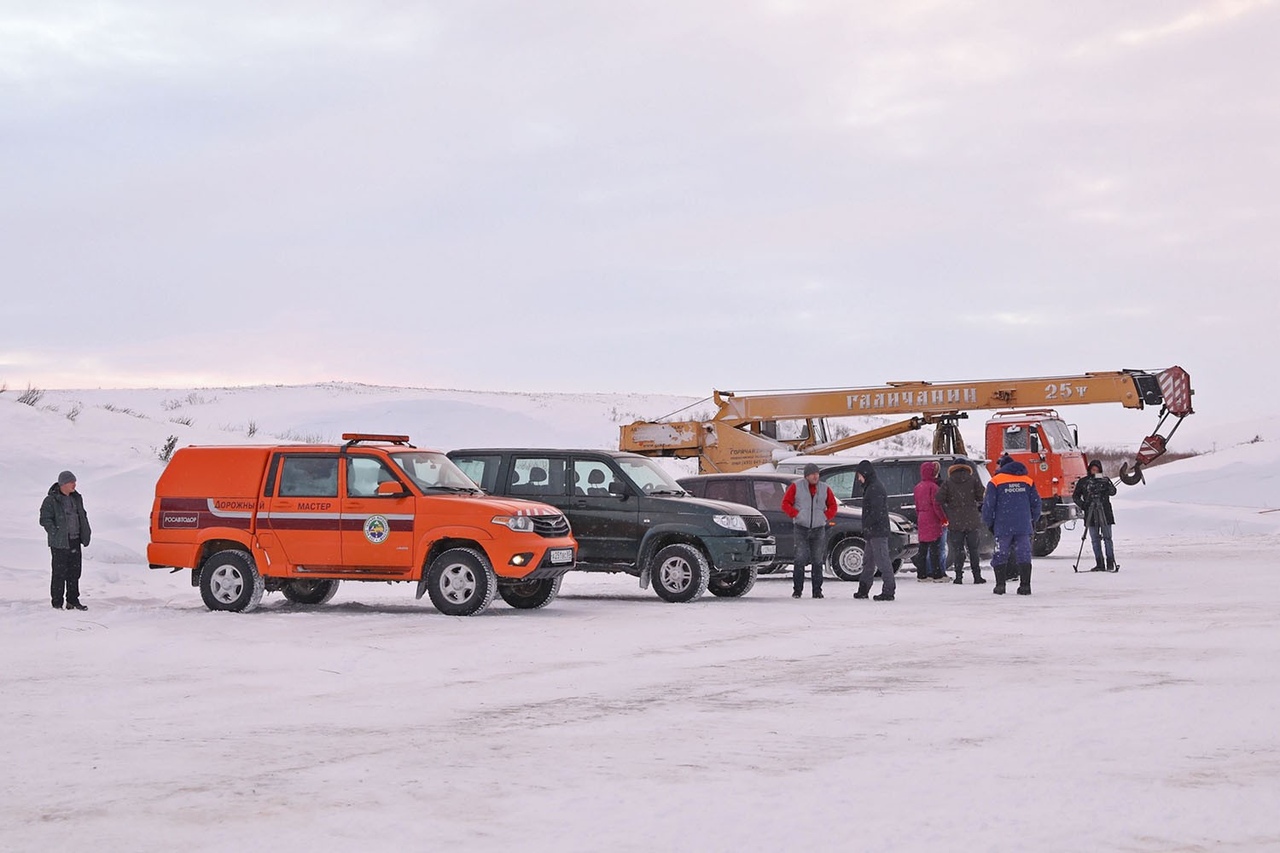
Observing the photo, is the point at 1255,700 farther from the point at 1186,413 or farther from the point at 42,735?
the point at 1186,413

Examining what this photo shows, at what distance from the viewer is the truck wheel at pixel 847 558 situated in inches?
A: 856

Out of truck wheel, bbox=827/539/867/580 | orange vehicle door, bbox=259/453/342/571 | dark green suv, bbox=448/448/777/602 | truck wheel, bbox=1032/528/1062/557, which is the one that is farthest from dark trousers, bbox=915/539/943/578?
orange vehicle door, bbox=259/453/342/571

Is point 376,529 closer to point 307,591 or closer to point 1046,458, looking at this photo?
point 307,591

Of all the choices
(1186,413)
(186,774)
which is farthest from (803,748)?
(1186,413)

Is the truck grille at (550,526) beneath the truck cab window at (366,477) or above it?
beneath

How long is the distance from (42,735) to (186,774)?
162 centimetres

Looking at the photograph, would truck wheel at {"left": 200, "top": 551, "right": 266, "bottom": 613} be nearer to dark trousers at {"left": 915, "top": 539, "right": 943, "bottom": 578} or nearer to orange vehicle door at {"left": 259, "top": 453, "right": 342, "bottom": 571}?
orange vehicle door at {"left": 259, "top": 453, "right": 342, "bottom": 571}

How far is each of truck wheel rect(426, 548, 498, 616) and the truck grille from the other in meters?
0.68

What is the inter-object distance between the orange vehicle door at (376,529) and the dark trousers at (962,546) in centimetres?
876

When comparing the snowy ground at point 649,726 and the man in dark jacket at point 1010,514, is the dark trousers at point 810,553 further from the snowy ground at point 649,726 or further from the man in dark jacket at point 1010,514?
the man in dark jacket at point 1010,514

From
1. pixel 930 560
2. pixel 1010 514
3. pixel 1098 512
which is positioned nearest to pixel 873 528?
pixel 1010 514

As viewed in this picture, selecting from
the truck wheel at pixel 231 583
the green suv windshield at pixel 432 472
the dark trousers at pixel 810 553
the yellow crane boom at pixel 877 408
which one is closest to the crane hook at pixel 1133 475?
the yellow crane boom at pixel 877 408

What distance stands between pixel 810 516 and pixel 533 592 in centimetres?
397

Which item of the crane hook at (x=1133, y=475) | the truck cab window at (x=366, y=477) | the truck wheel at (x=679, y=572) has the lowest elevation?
the truck wheel at (x=679, y=572)
